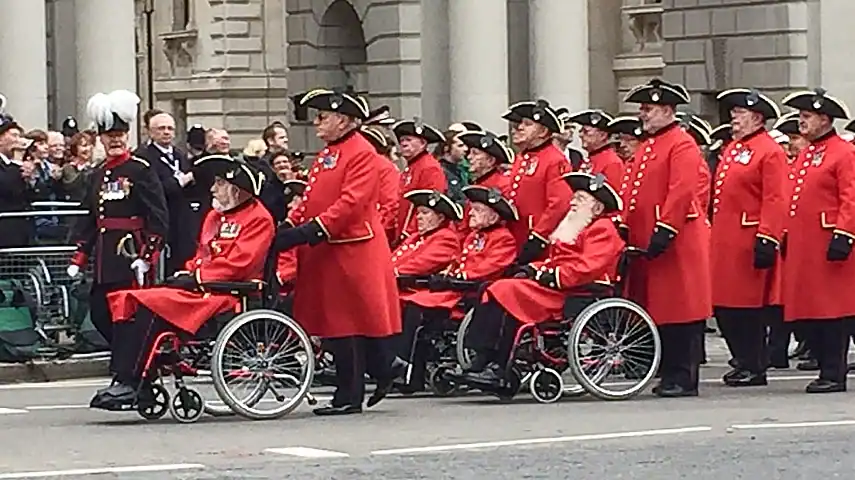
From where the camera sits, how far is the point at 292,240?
46.9 ft

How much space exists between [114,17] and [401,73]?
7.02 m

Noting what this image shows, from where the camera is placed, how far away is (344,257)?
14.6m

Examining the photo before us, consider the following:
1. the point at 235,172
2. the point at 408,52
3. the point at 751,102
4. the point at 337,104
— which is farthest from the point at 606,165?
the point at 408,52

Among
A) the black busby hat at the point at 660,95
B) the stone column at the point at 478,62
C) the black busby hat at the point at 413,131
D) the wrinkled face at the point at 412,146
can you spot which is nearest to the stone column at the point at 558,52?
the stone column at the point at 478,62

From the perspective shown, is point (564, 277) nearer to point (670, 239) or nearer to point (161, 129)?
point (670, 239)

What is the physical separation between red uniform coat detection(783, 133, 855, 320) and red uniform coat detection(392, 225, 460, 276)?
2.10 meters

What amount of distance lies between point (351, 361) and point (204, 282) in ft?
3.48

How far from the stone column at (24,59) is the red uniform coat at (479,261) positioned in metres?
14.0

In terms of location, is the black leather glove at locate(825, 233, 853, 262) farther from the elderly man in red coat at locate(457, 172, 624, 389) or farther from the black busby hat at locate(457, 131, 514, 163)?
the black busby hat at locate(457, 131, 514, 163)

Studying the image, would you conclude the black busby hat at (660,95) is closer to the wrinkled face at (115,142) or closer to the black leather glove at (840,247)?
the black leather glove at (840,247)

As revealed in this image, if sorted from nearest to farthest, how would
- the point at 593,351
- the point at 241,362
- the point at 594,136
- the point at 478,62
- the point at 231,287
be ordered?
1. the point at 241,362
2. the point at 231,287
3. the point at 593,351
4. the point at 594,136
5. the point at 478,62

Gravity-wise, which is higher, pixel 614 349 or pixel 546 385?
pixel 614 349

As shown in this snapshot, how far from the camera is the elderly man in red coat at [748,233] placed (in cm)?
1639

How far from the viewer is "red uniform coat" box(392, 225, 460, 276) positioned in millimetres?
16255
